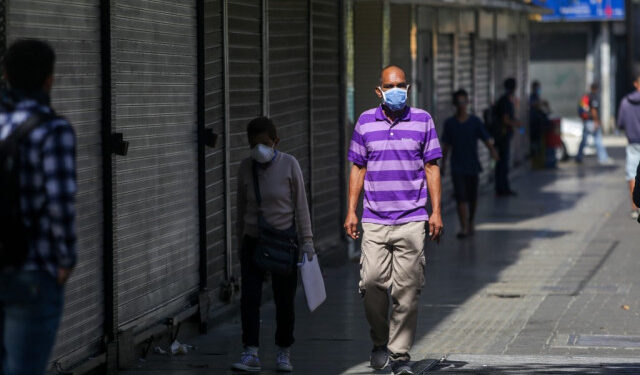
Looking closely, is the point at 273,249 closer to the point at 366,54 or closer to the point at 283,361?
the point at 283,361

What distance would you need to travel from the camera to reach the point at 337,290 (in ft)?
41.3

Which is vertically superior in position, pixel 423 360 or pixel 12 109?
pixel 12 109

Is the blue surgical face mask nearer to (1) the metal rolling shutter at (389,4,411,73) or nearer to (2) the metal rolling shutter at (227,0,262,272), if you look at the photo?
(2) the metal rolling shutter at (227,0,262,272)

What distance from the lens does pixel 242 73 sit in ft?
36.9

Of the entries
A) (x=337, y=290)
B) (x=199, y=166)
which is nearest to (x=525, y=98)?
(x=337, y=290)

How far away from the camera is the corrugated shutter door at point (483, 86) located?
80.8 ft

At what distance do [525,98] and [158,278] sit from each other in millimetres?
22848

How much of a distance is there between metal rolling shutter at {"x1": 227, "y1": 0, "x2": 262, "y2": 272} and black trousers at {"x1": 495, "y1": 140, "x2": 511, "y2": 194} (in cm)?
1137

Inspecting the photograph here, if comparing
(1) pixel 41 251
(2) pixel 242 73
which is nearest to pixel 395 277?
(2) pixel 242 73

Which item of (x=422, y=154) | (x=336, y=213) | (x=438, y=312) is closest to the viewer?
(x=422, y=154)

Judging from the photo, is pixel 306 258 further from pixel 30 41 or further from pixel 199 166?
pixel 30 41

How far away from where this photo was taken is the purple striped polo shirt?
27.7 feet

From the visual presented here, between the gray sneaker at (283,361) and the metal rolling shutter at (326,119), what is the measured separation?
4.84 metres

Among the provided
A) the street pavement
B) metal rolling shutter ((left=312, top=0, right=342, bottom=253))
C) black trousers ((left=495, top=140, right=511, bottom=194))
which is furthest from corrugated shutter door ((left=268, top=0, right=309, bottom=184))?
black trousers ((left=495, top=140, right=511, bottom=194))
